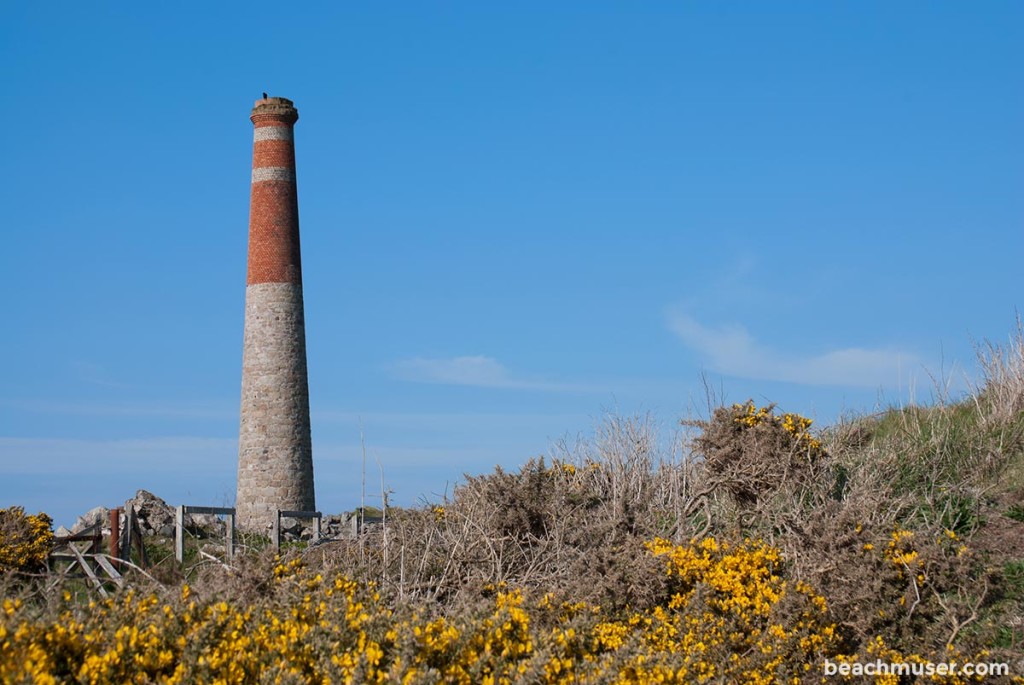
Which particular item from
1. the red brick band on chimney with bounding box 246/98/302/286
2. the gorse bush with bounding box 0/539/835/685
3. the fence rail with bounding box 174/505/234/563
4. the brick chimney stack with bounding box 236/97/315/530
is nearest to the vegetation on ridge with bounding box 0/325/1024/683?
the gorse bush with bounding box 0/539/835/685

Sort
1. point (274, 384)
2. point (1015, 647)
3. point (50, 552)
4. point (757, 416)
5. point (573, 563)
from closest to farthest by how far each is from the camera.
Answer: point (1015, 647) → point (573, 563) → point (757, 416) → point (50, 552) → point (274, 384)

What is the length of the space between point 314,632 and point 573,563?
4.63 meters

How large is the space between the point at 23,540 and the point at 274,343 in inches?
334

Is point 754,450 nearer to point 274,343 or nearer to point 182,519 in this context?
point 182,519

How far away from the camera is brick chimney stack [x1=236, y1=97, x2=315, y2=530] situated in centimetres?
2325

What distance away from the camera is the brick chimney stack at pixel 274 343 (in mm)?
23250

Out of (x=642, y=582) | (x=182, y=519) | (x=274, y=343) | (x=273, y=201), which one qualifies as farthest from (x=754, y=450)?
(x=273, y=201)

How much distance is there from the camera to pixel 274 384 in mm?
23578

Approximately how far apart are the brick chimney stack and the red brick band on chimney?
0.9 inches

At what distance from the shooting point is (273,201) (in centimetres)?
2408

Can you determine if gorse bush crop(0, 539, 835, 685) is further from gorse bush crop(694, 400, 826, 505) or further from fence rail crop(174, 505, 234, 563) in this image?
fence rail crop(174, 505, 234, 563)

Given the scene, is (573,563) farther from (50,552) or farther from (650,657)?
(50,552)

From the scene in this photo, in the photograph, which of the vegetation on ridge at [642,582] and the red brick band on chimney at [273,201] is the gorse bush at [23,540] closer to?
the vegetation on ridge at [642,582]

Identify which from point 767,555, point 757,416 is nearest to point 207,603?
point 767,555
